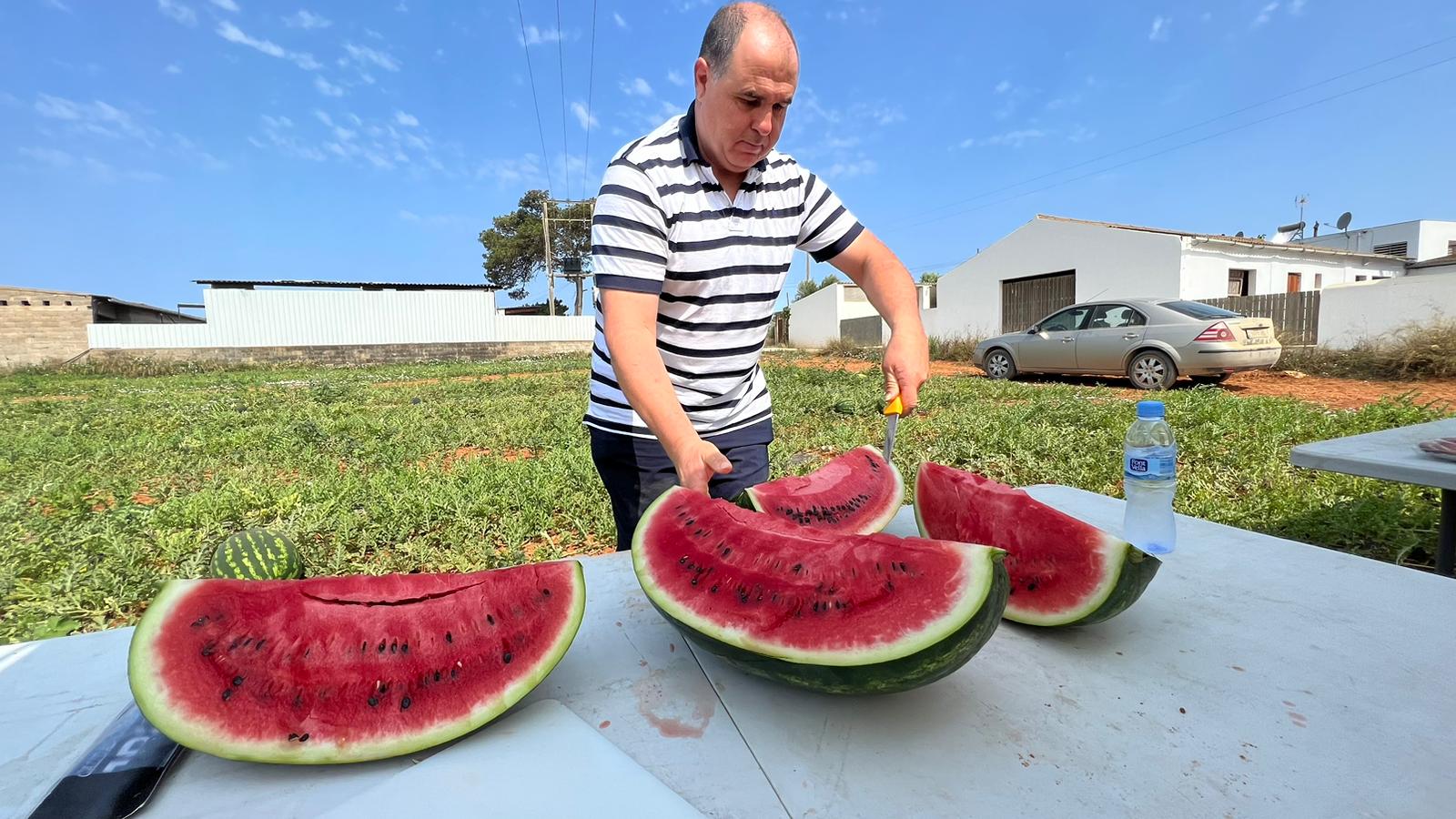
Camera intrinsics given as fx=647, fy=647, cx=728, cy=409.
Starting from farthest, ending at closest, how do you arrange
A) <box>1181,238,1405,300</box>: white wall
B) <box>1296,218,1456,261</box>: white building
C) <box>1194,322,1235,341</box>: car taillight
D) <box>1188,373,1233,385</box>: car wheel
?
1. <box>1296,218,1456,261</box>: white building
2. <box>1181,238,1405,300</box>: white wall
3. <box>1188,373,1233,385</box>: car wheel
4. <box>1194,322,1235,341</box>: car taillight

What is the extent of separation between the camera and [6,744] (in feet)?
2.95

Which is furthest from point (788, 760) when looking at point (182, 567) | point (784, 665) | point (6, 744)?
point (182, 567)

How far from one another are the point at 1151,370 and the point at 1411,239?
91.6 feet

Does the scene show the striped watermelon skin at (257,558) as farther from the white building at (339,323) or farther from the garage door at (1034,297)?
the white building at (339,323)

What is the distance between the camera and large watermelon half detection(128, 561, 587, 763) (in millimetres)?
885

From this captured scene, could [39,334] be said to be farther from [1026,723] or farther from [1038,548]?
[1026,723]

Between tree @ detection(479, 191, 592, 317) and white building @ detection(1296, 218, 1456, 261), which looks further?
tree @ detection(479, 191, 592, 317)

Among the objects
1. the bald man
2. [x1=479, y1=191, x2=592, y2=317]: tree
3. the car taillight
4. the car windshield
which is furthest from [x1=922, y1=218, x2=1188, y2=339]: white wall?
[x1=479, y1=191, x2=592, y2=317]: tree

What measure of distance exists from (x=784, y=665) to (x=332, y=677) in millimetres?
693

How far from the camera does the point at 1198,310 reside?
959 cm

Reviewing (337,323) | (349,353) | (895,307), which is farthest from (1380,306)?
(337,323)

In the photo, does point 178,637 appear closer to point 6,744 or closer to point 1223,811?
point 6,744

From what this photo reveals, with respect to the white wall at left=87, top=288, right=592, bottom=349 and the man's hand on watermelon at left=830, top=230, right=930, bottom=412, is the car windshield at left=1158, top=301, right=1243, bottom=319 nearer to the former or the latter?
the man's hand on watermelon at left=830, top=230, right=930, bottom=412

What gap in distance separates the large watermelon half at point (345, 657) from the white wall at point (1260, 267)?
1743 centimetres
